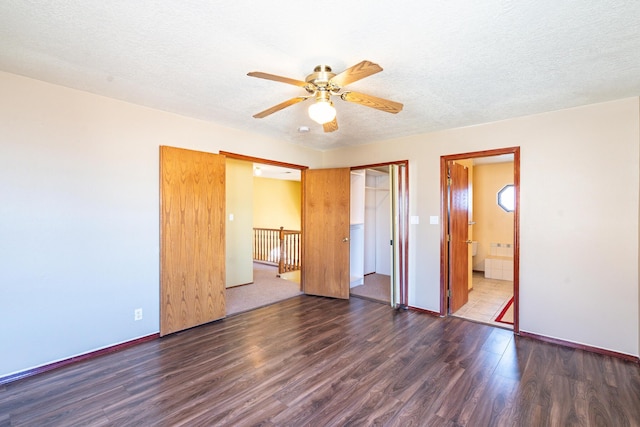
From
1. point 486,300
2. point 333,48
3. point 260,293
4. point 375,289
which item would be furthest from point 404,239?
point 333,48

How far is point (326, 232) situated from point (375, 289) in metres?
1.43

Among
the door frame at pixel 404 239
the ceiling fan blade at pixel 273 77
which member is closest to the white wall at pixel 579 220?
the door frame at pixel 404 239

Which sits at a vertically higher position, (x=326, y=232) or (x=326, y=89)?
(x=326, y=89)

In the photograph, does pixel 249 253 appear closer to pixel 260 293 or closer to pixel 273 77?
pixel 260 293

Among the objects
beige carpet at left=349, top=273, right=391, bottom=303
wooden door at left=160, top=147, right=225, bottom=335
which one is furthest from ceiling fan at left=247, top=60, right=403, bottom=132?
beige carpet at left=349, top=273, right=391, bottom=303

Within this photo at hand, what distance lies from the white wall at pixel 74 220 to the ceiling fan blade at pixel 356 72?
2.23 m

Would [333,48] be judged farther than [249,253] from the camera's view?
No

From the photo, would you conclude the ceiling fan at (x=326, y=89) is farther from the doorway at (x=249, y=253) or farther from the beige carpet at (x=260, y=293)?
the beige carpet at (x=260, y=293)

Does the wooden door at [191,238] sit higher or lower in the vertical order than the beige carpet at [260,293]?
higher

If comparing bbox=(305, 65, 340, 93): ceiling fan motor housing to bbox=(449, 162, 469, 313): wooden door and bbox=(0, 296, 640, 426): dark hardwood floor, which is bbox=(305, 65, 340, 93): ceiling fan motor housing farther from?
bbox=(449, 162, 469, 313): wooden door

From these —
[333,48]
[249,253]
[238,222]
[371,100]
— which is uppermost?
[333,48]

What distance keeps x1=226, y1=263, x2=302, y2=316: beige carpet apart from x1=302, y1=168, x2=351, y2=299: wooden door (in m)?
0.46

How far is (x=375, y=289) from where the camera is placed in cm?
518

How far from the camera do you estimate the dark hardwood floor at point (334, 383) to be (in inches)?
77.7
